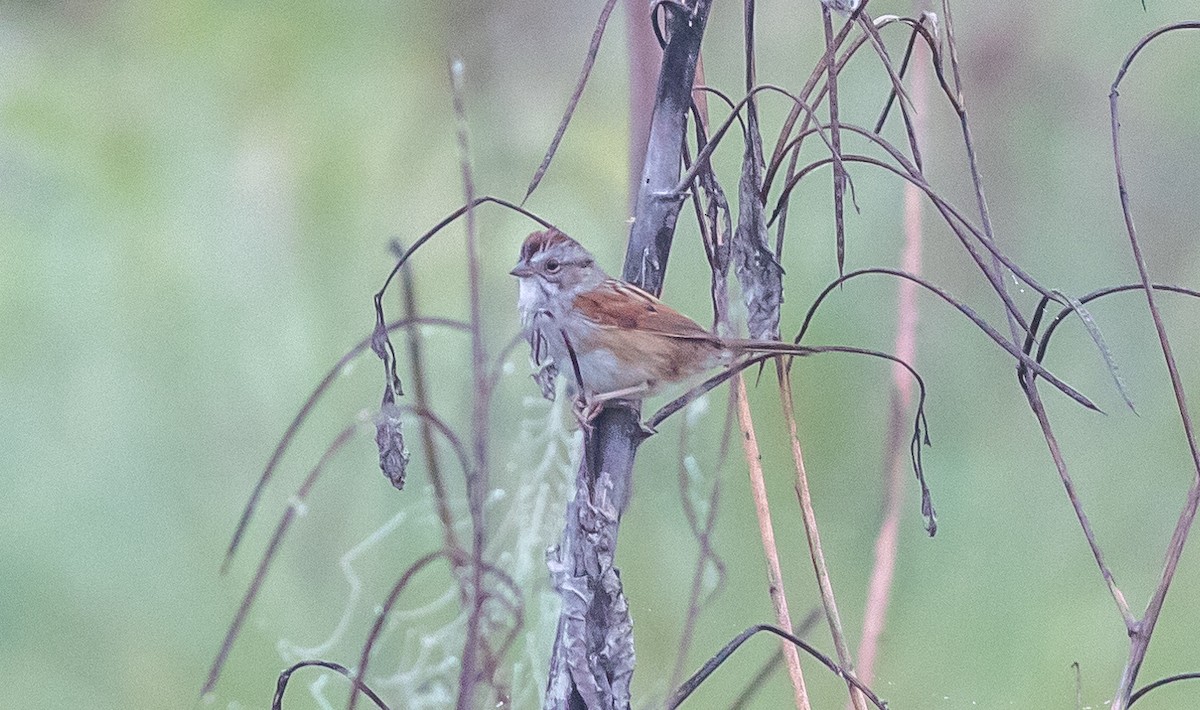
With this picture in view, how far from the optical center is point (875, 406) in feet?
3.23

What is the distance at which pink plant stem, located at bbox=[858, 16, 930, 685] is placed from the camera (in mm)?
966

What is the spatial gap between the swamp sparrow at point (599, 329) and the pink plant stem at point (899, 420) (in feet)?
1.17

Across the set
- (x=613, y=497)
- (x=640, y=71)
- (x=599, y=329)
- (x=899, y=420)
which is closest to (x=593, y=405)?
(x=613, y=497)

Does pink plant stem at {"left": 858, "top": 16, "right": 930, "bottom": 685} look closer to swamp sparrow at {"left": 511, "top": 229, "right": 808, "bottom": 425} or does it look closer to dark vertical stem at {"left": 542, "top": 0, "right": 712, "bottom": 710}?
swamp sparrow at {"left": 511, "top": 229, "right": 808, "bottom": 425}

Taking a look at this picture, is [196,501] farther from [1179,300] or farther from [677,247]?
[1179,300]

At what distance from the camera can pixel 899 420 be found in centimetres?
98

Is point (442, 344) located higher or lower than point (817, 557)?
higher

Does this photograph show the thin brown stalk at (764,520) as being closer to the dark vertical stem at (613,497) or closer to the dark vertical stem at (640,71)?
the dark vertical stem at (613,497)

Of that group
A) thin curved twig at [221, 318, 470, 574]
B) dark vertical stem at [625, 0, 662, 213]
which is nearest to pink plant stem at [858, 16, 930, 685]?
dark vertical stem at [625, 0, 662, 213]

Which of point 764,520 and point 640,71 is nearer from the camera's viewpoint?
point 764,520

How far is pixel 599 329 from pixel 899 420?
1.38ft

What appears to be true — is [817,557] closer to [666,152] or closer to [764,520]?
[764,520]

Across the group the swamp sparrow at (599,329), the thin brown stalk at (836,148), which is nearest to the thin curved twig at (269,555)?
the swamp sparrow at (599,329)

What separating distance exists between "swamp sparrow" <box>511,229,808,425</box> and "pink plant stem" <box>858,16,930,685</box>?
357 mm
